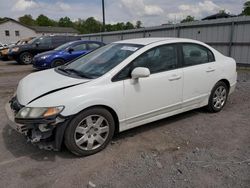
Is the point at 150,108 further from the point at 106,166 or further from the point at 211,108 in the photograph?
the point at 211,108

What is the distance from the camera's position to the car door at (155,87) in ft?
11.2

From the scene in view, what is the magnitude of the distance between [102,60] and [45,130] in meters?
1.48

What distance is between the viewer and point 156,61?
377cm

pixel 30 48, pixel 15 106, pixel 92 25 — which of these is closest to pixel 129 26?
pixel 92 25

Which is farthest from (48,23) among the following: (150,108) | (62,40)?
(150,108)

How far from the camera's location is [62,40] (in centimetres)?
1473

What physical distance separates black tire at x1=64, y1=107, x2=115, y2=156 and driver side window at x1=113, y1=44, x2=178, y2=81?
0.56m

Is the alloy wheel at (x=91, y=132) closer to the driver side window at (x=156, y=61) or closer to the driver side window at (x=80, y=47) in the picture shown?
the driver side window at (x=156, y=61)

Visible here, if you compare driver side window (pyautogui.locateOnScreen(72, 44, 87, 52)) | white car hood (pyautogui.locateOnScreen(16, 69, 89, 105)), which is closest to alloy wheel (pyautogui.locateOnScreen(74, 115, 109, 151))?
white car hood (pyautogui.locateOnScreen(16, 69, 89, 105))

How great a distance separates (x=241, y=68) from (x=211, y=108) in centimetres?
710

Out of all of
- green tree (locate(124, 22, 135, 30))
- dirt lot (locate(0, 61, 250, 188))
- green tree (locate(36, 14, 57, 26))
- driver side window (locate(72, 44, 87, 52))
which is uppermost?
green tree (locate(36, 14, 57, 26))

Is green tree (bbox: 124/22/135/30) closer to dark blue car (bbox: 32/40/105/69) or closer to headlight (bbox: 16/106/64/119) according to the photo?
dark blue car (bbox: 32/40/105/69)

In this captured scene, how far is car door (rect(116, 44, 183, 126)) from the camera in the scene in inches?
135

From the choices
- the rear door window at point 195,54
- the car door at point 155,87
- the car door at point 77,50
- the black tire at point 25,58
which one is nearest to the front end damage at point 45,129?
the car door at point 155,87
